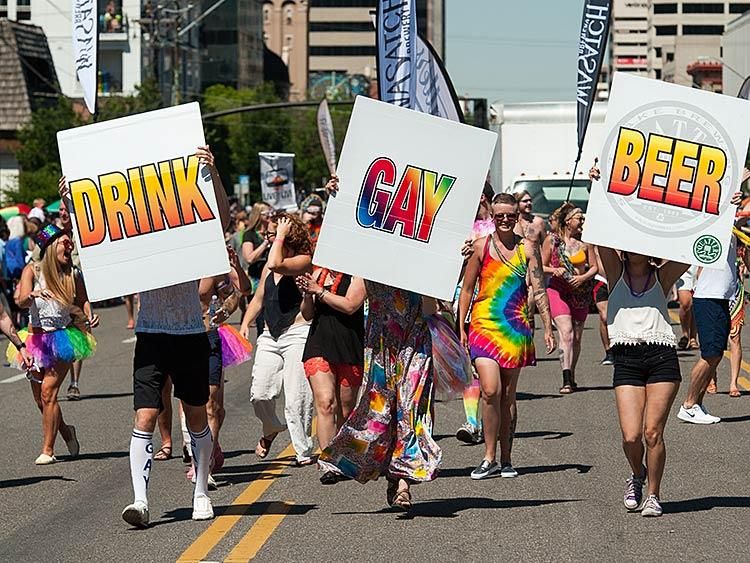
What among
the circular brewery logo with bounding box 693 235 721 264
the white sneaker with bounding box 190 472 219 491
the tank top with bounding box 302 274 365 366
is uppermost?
the circular brewery logo with bounding box 693 235 721 264

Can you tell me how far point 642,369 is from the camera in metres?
9.10

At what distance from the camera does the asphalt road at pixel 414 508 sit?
8.25 m

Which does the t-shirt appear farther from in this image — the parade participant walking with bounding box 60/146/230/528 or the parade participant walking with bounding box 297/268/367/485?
the parade participant walking with bounding box 60/146/230/528

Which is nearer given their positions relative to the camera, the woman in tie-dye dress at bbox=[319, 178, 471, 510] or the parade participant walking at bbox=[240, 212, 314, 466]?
the woman in tie-dye dress at bbox=[319, 178, 471, 510]

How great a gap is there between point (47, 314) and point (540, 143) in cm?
1801

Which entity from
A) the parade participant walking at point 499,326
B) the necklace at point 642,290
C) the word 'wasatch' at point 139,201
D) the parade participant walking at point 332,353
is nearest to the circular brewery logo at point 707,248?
the necklace at point 642,290

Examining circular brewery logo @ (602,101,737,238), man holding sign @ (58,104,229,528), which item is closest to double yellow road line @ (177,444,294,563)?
man holding sign @ (58,104,229,528)

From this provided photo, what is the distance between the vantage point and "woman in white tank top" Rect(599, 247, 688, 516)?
9039mm

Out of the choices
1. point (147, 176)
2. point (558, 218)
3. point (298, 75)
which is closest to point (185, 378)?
point (147, 176)

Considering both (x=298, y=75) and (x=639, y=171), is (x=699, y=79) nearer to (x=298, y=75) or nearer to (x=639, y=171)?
(x=298, y=75)

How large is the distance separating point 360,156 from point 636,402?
2.16 m

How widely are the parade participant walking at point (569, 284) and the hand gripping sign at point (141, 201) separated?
7.86m

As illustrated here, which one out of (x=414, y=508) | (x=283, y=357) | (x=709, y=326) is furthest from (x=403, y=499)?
(x=709, y=326)

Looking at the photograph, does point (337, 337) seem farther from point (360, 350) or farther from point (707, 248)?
point (707, 248)
